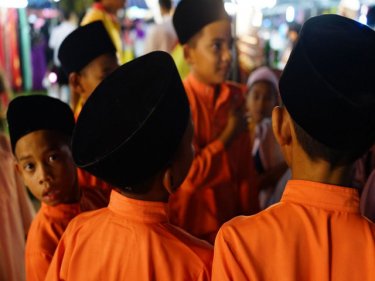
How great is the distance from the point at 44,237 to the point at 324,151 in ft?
3.32

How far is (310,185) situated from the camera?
1.15 metres

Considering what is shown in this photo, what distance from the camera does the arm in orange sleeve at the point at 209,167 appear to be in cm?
233

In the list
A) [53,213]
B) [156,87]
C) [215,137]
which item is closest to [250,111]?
[215,137]

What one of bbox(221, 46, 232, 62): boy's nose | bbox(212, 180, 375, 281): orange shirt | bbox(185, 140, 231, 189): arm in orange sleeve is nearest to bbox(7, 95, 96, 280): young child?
bbox(185, 140, 231, 189): arm in orange sleeve

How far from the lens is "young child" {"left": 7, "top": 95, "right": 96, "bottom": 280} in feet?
5.67

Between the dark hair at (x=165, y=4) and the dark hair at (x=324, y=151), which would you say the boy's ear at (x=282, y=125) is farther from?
the dark hair at (x=165, y=4)

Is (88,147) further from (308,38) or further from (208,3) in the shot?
(208,3)

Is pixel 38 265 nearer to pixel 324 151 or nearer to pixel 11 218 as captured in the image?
pixel 11 218

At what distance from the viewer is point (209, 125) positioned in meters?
2.48

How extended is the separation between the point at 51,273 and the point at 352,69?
1.00 metres

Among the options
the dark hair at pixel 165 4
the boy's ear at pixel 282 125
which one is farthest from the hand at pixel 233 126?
the dark hair at pixel 165 4

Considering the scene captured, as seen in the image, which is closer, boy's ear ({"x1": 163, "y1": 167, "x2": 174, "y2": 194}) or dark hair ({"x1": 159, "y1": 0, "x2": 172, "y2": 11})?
boy's ear ({"x1": 163, "y1": 167, "x2": 174, "y2": 194})

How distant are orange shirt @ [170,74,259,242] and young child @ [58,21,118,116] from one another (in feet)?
1.44

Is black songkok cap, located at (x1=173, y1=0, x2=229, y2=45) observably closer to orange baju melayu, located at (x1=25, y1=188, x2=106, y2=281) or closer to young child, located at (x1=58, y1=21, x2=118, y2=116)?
young child, located at (x1=58, y1=21, x2=118, y2=116)
